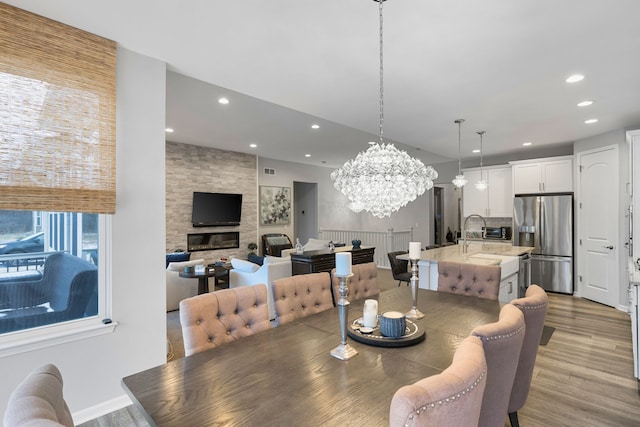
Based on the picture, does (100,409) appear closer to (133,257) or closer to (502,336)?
(133,257)

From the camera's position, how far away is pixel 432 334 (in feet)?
6.16

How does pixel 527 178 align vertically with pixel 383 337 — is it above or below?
above

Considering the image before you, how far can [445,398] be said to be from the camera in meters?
0.78

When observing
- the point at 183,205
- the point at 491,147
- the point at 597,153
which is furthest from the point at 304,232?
the point at 597,153

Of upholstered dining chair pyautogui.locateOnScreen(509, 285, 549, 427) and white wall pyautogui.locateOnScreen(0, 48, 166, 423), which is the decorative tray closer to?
upholstered dining chair pyautogui.locateOnScreen(509, 285, 549, 427)

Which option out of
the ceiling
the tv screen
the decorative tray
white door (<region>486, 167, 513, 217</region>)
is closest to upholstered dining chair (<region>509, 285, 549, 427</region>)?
the decorative tray

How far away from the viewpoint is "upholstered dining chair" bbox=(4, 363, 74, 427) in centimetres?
71

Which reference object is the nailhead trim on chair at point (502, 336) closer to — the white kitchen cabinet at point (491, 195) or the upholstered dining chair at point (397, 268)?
the upholstered dining chair at point (397, 268)

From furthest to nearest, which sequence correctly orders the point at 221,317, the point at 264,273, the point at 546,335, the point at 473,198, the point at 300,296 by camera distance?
the point at 473,198, the point at 264,273, the point at 546,335, the point at 300,296, the point at 221,317

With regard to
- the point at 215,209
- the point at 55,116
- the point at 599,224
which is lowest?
the point at 599,224

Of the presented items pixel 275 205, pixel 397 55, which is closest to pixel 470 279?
pixel 397 55

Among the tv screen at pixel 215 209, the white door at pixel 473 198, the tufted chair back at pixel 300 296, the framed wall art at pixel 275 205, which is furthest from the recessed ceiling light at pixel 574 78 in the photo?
the framed wall art at pixel 275 205

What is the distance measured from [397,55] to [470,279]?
1992 mm

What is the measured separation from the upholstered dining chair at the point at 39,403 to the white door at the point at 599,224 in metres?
6.50
